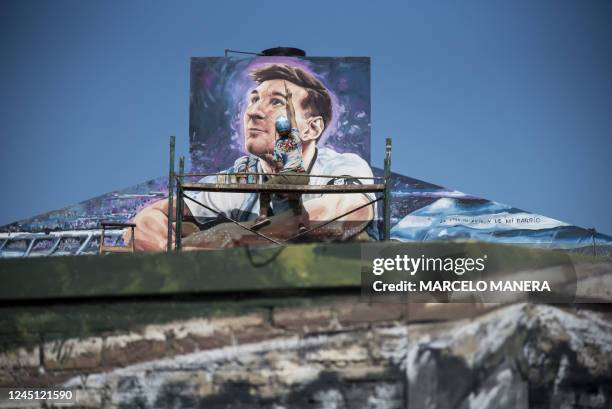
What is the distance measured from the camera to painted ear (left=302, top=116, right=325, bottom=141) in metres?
16.5

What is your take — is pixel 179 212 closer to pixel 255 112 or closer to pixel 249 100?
pixel 255 112

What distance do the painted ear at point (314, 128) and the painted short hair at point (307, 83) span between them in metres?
0.09

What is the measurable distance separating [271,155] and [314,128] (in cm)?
119

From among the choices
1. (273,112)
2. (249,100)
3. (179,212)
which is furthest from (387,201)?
(249,100)

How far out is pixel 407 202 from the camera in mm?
16547

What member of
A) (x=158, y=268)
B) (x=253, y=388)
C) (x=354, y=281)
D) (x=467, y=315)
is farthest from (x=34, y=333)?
(x=467, y=315)

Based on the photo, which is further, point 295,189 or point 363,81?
point 363,81

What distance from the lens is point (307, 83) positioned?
1658 centimetres

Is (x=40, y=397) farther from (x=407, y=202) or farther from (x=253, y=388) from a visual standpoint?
(x=407, y=202)

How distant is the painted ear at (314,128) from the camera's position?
54.0ft

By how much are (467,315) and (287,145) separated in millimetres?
5846

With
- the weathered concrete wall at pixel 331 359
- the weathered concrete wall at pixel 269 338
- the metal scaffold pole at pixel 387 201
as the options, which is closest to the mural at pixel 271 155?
the metal scaffold pole at pixel 387 201

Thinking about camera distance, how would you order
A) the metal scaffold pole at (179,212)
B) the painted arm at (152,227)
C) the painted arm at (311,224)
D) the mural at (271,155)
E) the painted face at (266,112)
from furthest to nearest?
1. the painted face at (266,112)
2. the mural at (271,155)
3. the painted arm at (152,227)
4. the painted arm at (311,224)
5. the metal scaffold pole at (179,212)

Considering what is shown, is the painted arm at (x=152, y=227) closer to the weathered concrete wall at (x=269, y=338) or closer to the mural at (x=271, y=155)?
the mural at (x=271, y=155)
